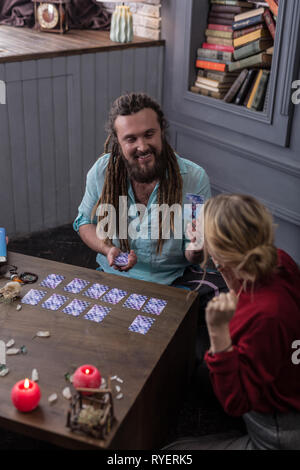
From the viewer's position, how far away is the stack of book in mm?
3176

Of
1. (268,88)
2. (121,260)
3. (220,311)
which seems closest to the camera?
(220,311)

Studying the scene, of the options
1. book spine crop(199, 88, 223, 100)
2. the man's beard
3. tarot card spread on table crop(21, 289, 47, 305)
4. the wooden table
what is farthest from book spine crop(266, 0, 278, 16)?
tarot card spread on table crop(21, 289, 47, 305)

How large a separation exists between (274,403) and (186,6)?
2798 millimetres

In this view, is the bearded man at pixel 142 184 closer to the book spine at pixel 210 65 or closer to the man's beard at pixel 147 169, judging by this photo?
the man's beard at pixel 147 169

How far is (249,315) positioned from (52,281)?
83 cm

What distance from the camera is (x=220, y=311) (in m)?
1.34

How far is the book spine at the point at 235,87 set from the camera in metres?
3.35

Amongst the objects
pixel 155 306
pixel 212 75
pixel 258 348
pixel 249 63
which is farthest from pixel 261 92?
pixel 258 348

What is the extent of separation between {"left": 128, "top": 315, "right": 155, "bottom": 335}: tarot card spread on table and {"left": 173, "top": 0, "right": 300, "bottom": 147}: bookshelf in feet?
5.57

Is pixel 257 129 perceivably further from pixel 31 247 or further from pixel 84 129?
pixel 31 247

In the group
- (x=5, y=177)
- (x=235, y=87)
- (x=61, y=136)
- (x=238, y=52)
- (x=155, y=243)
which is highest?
(x=238, y=52)

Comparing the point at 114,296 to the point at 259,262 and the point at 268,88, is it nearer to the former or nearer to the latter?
the point at 259,262

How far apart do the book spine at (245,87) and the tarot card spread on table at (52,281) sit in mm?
1915
